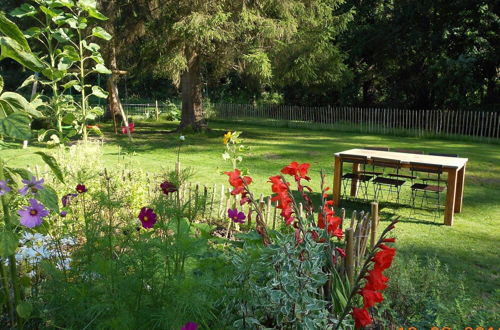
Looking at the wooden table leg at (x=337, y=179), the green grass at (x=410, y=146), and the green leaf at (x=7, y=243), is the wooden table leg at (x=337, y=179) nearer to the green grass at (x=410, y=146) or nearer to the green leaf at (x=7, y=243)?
the green grass at (x=410, y=146)

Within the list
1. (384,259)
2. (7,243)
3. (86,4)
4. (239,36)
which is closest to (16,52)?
(7,243)

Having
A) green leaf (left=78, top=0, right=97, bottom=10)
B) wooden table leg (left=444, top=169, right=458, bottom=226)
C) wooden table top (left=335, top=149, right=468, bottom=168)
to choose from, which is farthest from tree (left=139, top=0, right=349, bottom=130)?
green leaf (left=78, top=0, right=97, bottom=10)

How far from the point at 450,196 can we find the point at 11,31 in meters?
5.94

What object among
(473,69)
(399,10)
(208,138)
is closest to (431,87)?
(473,69)

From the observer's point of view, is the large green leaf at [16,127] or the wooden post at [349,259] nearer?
the large green leaf at [16,127]

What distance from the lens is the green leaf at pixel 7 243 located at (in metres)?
1.68

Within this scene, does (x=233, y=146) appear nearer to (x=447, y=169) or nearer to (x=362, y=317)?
(x=447, y=169)

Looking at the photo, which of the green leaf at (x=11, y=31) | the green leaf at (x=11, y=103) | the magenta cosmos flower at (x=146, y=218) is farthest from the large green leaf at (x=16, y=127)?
the magenta cosmos flower at (x=146, y=218)

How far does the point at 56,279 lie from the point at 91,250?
22cm

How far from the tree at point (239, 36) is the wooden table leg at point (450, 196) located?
28.2ft

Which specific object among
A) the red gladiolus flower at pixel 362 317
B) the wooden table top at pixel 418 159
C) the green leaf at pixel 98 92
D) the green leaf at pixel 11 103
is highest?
the green leaf at pixel 98 92

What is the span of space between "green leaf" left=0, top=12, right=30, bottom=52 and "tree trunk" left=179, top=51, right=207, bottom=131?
15260 mm

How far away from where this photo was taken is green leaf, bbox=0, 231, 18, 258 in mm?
1678

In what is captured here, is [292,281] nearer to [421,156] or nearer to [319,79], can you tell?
[421,156]
